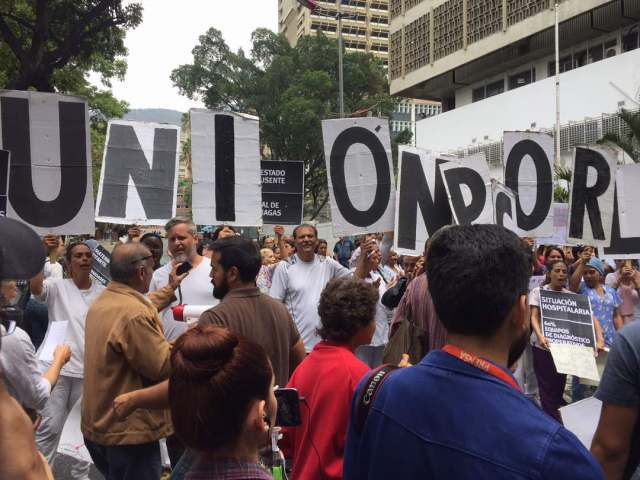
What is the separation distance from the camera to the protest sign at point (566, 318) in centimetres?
621

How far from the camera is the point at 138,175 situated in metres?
5.51

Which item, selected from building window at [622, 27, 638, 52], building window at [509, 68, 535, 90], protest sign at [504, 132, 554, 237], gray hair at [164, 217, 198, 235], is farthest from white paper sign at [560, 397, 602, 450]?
building window at [509, 68, 535, 90]

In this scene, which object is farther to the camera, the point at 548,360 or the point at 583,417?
the point at 548,360

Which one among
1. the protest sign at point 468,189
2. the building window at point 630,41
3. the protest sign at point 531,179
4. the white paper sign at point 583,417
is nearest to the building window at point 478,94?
the building window at point 630,41

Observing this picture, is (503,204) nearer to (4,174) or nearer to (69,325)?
(69,325)

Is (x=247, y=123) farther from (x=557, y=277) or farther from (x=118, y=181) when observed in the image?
(x=557, y=277)

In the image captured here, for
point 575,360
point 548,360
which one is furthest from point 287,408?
point 548,360

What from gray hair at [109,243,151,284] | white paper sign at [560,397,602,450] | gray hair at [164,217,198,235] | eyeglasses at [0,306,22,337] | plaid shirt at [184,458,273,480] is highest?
gray hair at [164,217,198,235]

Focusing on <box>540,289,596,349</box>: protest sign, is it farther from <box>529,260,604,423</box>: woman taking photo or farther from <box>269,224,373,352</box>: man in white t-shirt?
<box>269,224,373,352</box>: man in white t-shirt

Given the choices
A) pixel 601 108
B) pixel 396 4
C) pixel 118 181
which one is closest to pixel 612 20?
pixel 601 108

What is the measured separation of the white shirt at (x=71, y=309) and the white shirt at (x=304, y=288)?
144cm

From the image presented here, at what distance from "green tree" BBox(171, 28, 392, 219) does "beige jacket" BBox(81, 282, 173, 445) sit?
28845 mm

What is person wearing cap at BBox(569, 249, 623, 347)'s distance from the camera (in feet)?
22.0

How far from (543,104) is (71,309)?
2798 cm
